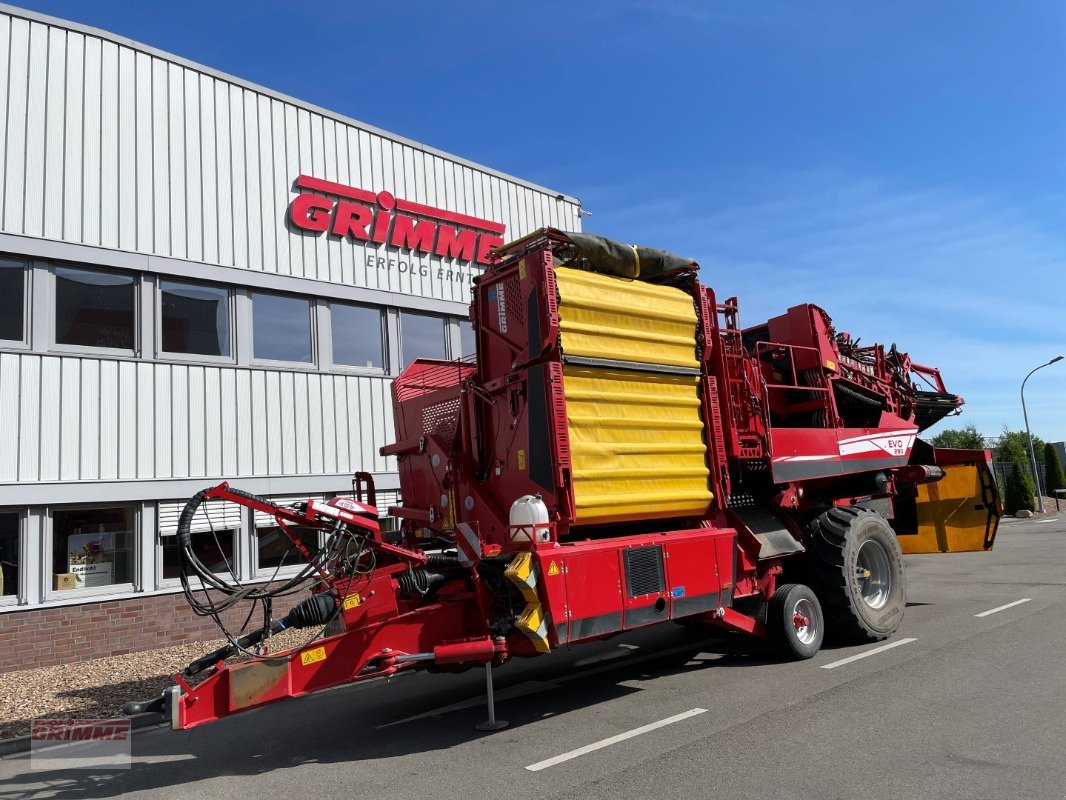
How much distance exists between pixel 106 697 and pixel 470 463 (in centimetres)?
465

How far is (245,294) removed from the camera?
469 inches

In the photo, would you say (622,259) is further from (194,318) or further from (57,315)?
(57,315)

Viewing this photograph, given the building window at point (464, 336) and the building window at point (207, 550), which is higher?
the building window at point (464, 336)

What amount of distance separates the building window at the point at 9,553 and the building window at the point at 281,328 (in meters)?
3.85

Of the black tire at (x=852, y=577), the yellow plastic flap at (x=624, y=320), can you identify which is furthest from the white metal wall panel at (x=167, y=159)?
the black tire at (x=852, y=577)

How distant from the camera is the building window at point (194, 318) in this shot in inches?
436

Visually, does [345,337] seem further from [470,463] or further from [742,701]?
[742,701]

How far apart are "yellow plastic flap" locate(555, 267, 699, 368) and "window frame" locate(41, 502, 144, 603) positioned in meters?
7.26

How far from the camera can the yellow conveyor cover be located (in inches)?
243

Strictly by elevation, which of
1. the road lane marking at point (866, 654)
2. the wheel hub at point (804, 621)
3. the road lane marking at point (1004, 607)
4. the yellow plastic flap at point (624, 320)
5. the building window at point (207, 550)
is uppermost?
the yellow plastic flap at point (624, 320)

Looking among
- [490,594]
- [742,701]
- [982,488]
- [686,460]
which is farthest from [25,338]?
[982,488]

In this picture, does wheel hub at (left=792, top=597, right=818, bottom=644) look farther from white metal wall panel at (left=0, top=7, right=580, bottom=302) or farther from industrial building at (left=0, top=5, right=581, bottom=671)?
white metal wall panel at (left=0, top=7, right=580, bottom=302)

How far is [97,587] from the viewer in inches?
396

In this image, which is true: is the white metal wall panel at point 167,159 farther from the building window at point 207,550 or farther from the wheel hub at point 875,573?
the wheel hub at point 875,573
